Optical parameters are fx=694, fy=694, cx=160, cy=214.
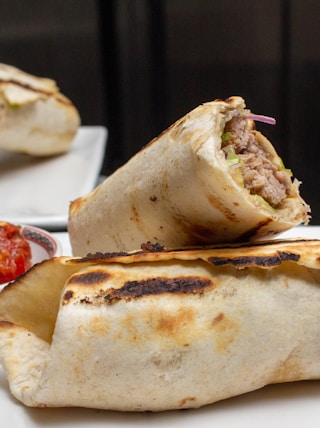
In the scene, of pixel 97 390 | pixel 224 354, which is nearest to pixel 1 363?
pixel 97 390

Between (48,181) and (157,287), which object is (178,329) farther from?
(48,181)

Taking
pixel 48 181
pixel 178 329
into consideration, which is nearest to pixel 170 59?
pixel 48 181

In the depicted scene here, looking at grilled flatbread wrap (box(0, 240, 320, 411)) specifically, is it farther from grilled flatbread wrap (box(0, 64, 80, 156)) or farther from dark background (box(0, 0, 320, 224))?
dark background (box(0, 0, 320, 224))

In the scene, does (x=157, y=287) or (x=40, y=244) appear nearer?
(x=157, y=287)

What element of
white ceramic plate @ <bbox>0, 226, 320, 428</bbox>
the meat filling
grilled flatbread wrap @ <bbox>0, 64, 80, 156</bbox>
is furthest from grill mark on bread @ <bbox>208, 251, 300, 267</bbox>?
grilled flatbread wrap @ <bbox>0, 64, 80, 156</bbox>

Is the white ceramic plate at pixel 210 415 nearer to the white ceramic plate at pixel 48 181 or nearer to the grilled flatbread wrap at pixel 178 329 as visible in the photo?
the grilled flatbread wrap at pixel 178 329

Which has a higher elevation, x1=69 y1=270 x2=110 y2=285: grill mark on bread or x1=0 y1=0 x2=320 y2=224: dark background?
x1=69 y1=270 x2=110 y2=285: grill mark on bread
